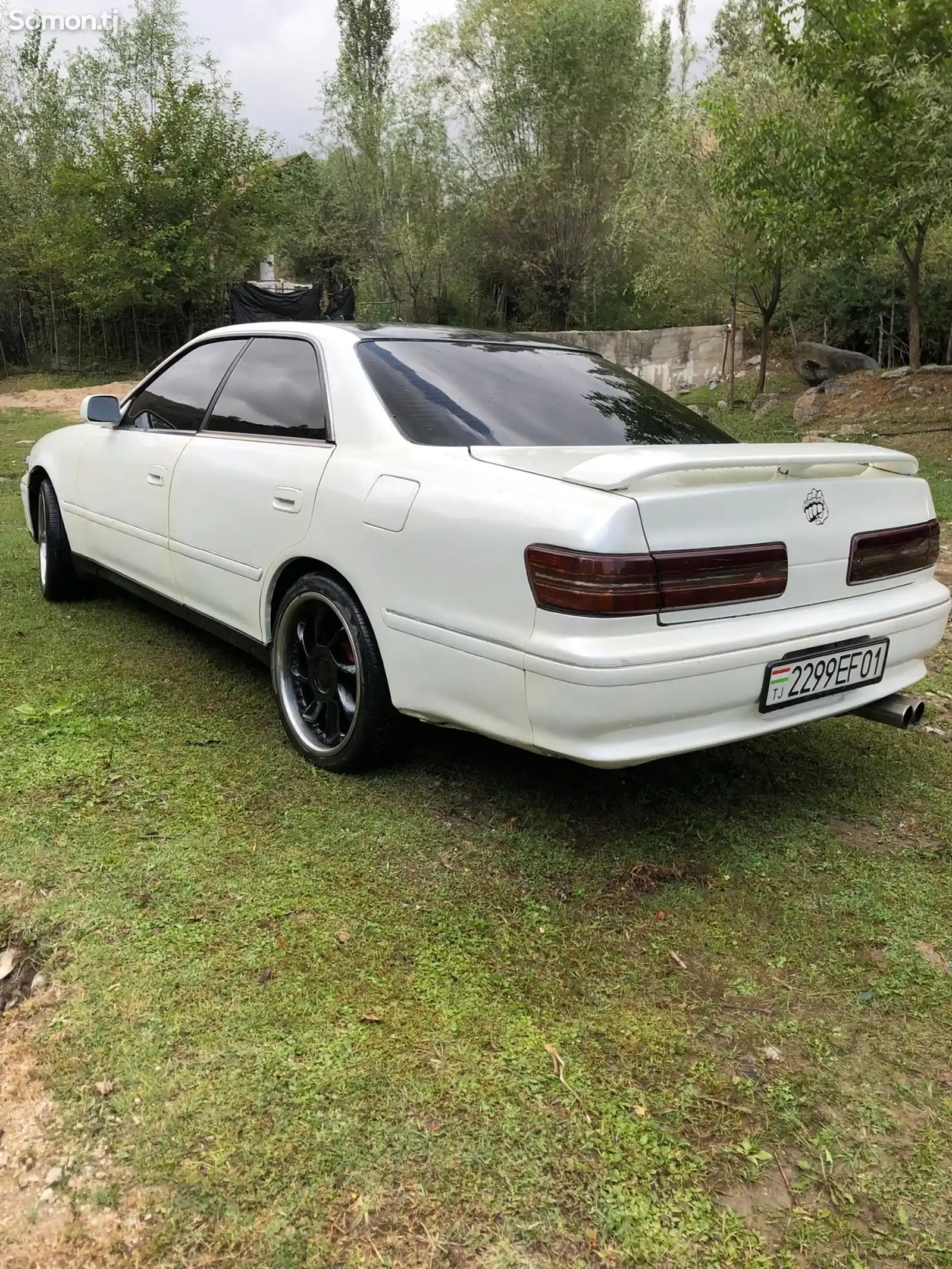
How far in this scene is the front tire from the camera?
9.19ft

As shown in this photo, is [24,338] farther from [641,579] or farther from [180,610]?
[641,579]

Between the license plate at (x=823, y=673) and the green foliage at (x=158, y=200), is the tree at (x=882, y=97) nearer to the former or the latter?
the license plate at (x=823, y=673)

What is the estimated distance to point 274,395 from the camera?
3373mm

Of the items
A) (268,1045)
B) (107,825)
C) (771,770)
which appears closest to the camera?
(268,1045)

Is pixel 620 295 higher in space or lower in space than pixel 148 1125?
higher

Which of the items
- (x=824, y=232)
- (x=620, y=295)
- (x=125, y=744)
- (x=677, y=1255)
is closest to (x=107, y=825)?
(x=125, y=744)

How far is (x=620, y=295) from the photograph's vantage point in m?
26.7

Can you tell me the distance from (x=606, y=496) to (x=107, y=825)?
166cm

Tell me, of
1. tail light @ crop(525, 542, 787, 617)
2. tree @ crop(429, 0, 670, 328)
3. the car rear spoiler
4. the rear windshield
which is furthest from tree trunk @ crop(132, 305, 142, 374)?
tail light @ crop(525, 542, 787, 617)

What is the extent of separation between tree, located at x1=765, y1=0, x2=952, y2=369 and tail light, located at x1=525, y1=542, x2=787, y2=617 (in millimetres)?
8608

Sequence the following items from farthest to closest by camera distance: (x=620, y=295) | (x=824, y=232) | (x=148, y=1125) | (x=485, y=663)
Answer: (x=620, y=295), (x=824, y=232), (x=485, y=663), (x=148, y=1125)

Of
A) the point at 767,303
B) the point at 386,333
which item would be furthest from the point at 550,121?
the point at 386,333

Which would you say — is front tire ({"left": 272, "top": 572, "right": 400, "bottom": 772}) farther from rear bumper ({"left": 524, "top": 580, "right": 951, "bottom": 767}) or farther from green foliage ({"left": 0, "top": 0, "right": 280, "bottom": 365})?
green foliage ({"left": 0, "top": 0, "right": 280, "bottom": 365})

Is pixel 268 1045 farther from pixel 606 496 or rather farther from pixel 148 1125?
pixel 606 496
